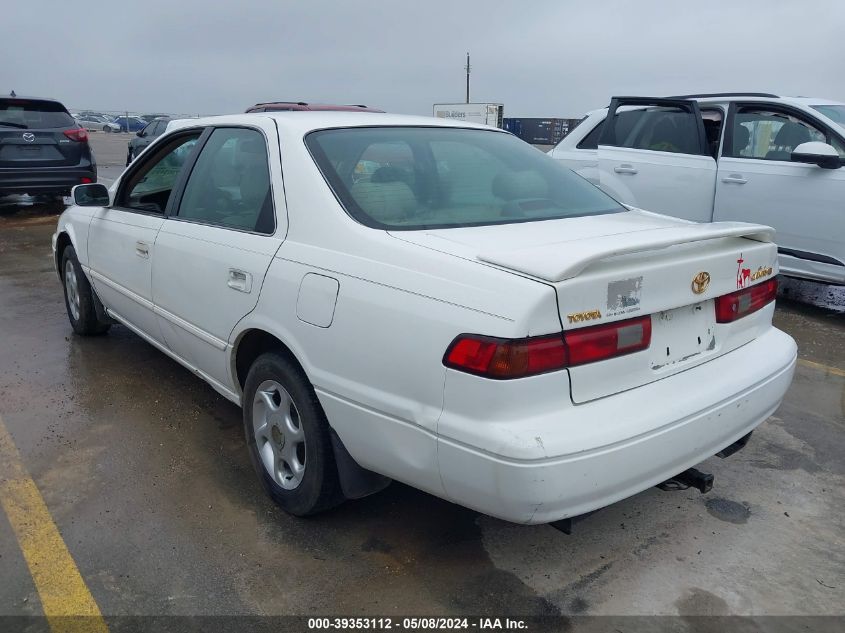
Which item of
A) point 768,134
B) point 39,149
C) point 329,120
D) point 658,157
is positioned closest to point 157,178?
point 329,120

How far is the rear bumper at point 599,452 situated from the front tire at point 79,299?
3718 mm

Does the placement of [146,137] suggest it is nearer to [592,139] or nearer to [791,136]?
[592,139]

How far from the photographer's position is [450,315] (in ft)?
7.16

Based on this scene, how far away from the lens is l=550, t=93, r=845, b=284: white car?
18.9 feet

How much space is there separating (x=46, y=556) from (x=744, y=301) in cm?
281

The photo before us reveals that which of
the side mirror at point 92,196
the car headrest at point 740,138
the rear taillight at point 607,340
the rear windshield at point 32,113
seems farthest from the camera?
the rear windshield at point 32,113

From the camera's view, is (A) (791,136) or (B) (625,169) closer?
(A) (791,136)

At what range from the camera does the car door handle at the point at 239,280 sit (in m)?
2.95

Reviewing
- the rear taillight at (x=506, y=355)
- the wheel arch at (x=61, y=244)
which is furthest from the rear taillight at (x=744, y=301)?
the wheel arch at (x=61, y=244)

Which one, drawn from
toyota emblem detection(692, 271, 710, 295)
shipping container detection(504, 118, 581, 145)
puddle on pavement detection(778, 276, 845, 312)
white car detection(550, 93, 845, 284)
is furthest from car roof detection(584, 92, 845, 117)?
shipping container detection(504, 118, 581, 145)

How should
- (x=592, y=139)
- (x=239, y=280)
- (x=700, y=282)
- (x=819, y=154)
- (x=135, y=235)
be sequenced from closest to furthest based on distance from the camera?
(x=700, y=282) < (x=239, y=280) < (x=135, y=235) < (x=819, y=154) < (x=592, y=139)

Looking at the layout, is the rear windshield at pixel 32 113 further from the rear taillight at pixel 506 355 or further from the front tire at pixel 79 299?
the rear taillight at pixel 506 355

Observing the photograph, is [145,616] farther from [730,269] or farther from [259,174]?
[730,269]

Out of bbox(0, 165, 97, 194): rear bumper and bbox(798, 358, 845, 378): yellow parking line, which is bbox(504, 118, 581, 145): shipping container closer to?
bbox(0, 165, 97, 194): rear bumper
